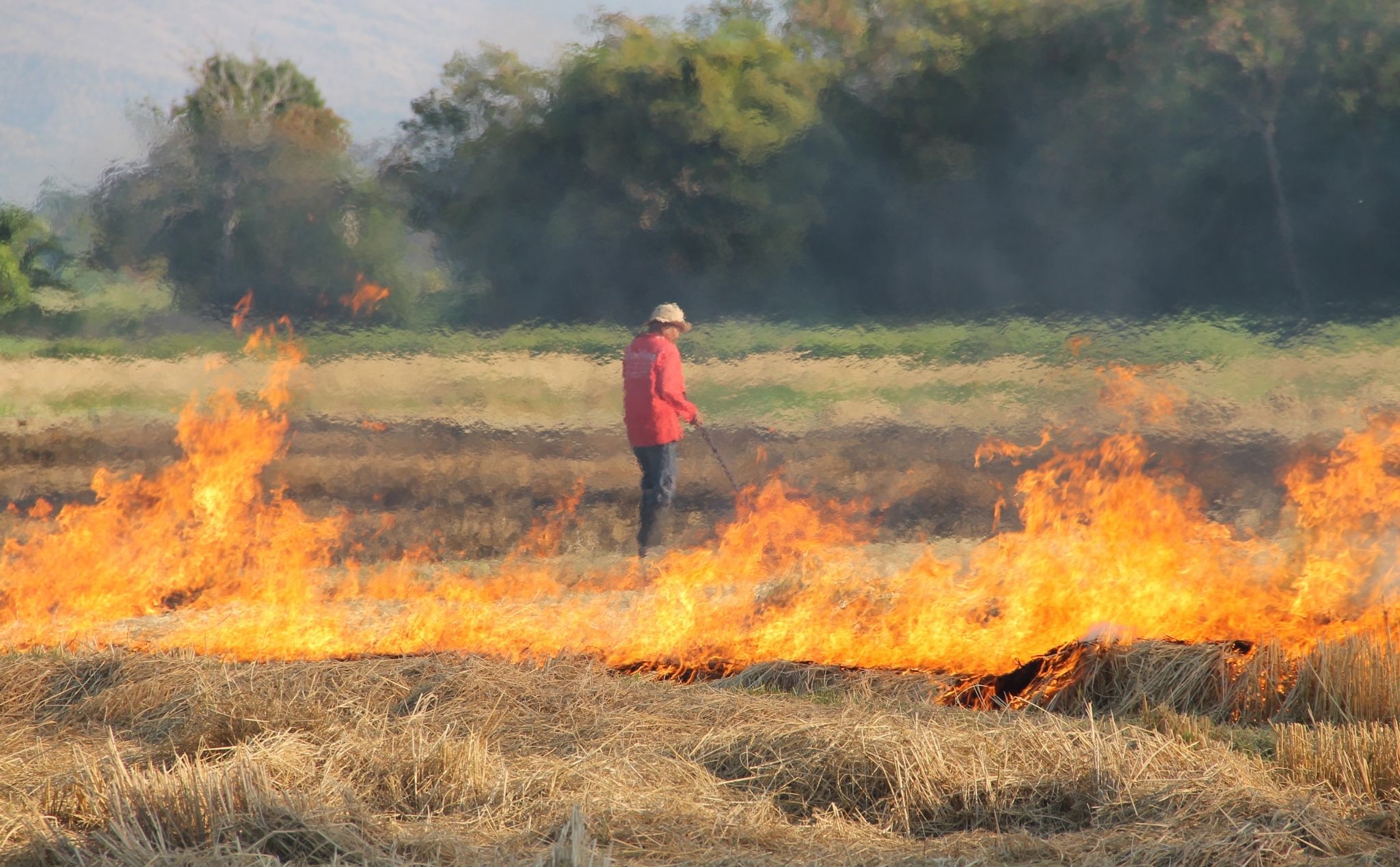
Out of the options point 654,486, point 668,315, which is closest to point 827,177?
point 668,315

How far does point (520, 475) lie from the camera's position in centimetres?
1159

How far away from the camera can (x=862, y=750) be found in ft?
15.0

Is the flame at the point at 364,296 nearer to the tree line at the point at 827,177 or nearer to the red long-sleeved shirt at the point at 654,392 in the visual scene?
the tree line at the point at 827,177

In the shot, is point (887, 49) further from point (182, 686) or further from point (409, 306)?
point (182, 686)

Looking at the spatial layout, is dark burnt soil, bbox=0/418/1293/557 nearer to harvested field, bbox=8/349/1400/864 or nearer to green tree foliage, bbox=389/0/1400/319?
harvested field, bbox=8/349/1400/864

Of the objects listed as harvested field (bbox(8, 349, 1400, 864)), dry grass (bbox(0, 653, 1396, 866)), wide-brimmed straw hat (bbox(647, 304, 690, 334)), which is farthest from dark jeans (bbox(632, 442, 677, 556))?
dry grass (bbox(0, 653, 1396, 866))

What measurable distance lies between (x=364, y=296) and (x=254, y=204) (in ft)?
3.37

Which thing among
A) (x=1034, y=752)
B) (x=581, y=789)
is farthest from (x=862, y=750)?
(x=581, y=789)

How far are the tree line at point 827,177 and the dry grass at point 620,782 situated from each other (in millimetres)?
4748

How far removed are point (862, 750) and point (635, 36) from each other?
23.2 ft

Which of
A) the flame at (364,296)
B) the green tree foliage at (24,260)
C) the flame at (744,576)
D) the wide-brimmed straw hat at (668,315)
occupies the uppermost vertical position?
the green tree foliage at (24,260)

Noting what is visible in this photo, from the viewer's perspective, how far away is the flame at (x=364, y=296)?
9914mm

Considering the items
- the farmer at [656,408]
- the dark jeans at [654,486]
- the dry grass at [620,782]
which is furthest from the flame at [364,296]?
the dry grass at [620,782]

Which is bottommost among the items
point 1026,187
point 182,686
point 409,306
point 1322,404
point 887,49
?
point 182,686
